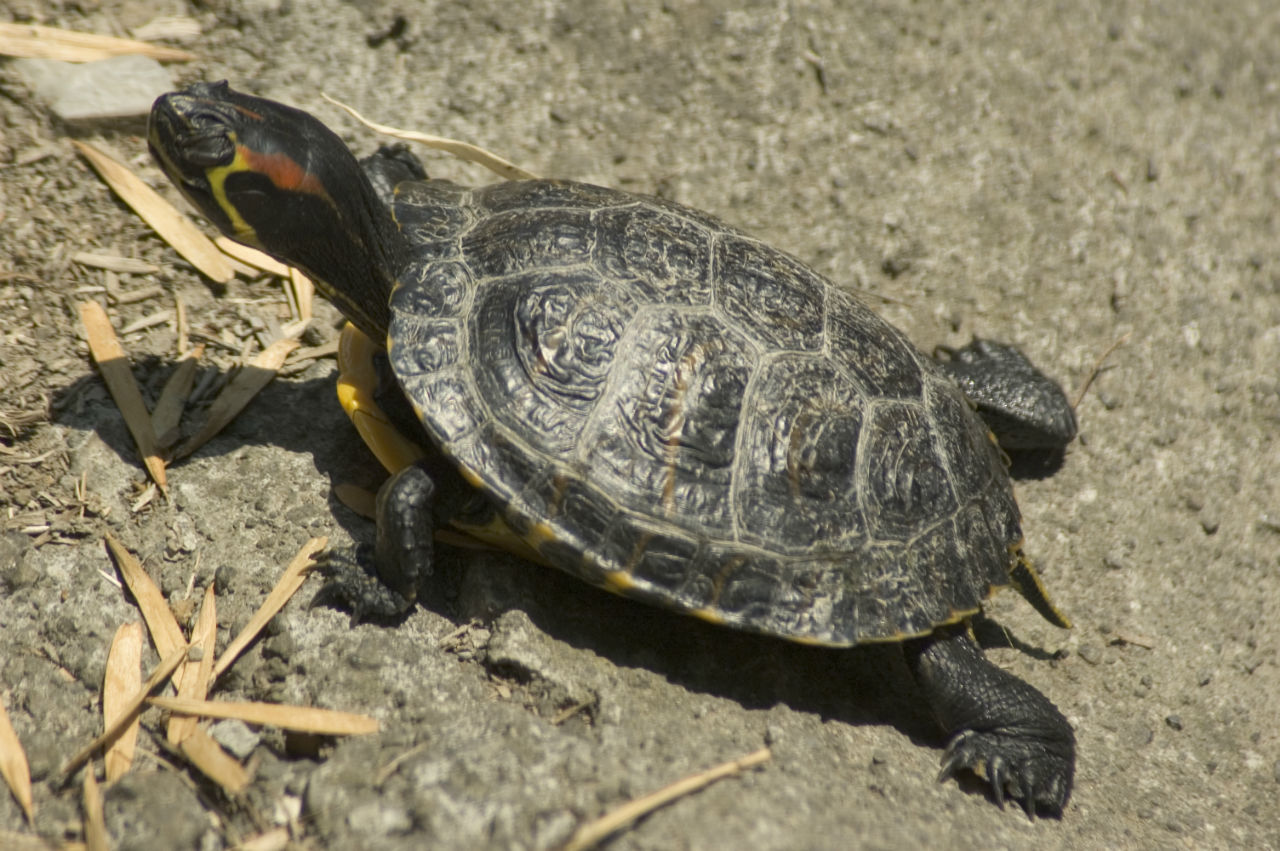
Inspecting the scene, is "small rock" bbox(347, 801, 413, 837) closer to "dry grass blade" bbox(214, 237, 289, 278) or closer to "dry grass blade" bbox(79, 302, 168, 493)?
"dry grass blade" bbox(79, 302, 168, 493)

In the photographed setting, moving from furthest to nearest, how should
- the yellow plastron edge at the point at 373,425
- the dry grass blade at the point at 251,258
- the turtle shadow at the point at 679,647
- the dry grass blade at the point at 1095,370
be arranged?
the dry grass blade at the point at 1095,370 → the dry grass blade at the point at 251,258 → the yellow plastron edge at the point at 373,425 → the turtle shadow at the point at 679,647

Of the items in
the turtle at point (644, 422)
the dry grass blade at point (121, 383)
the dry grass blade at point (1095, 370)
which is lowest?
the dry grass blade at point (121, 383)

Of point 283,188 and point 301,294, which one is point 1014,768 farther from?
point 301,294

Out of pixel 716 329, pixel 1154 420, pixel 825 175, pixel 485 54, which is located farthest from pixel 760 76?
pixel 1154 420

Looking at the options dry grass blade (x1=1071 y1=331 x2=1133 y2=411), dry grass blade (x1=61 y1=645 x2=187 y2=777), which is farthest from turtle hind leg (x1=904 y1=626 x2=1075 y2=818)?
dry grass blade (x1=61 y1=645 x2=187 y2=777)

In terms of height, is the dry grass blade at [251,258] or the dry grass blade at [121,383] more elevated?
the dry grass blade at [251,258]

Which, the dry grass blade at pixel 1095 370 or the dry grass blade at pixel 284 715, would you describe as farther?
the dry grass blade at pixel 1095 370

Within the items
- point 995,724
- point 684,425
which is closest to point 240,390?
point 684,425

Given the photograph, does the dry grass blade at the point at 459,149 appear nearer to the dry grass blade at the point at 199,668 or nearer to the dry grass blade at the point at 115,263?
the dry grass blade at the point at 115,263

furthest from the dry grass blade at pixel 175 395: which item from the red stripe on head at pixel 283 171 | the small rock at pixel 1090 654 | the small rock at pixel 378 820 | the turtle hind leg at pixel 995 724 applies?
the small rock at pixel 1090 654
